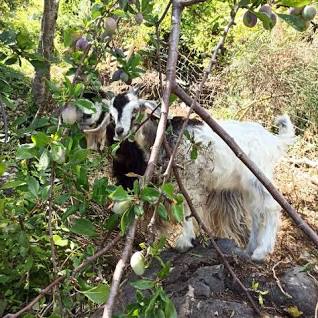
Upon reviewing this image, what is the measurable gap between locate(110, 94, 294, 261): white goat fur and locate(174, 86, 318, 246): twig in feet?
6.54

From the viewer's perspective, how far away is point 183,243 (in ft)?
10.7

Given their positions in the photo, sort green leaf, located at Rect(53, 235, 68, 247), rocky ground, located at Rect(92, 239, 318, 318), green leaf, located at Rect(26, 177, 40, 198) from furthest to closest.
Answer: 1. green leaf, located at Rect(53, 235, 68, 247)
2. rocky ground, located at Rect(92, 239, 318, 318)
3. green leaf, located at Rect(26, 177, 40, 198)

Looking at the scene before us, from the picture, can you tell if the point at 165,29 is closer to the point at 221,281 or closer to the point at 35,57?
the point at 221,281

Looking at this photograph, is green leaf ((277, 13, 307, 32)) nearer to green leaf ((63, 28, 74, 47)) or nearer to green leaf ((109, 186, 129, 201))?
green leaf ((109, 186, 129, 201))

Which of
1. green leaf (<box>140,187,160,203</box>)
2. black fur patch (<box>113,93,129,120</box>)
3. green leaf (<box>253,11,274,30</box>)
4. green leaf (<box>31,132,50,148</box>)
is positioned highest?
green leaf (<box>253,11,274,30</box>)

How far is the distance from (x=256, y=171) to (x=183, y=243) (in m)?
2.24

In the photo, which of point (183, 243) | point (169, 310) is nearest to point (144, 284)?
point (169, 310)

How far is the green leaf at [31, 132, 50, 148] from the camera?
4.01 feet

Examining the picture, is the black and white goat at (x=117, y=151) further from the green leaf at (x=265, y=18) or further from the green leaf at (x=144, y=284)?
the green leaf at (x=144, y=284)

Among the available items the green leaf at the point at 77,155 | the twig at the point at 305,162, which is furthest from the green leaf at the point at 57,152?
the twig at the point at 305,162

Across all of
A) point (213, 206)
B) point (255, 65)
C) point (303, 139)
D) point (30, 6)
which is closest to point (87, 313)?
point (213, 206)

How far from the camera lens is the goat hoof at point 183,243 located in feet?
10.6

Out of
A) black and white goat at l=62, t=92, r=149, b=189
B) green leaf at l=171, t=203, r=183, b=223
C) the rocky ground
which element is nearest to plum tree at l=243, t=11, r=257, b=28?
green leaf at l=171, t=203, r=183, b=223

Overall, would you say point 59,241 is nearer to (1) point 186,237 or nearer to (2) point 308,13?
(1) point 186,237
